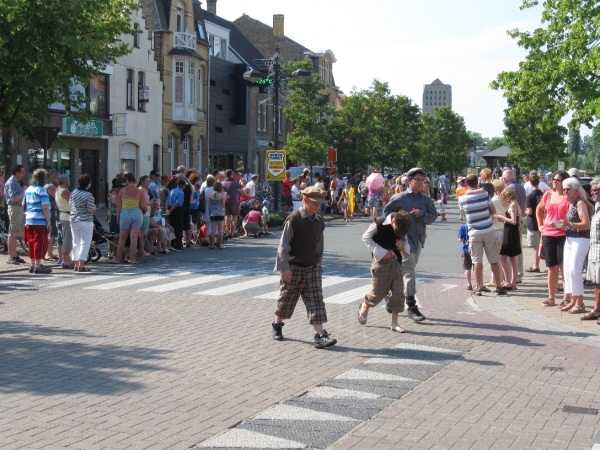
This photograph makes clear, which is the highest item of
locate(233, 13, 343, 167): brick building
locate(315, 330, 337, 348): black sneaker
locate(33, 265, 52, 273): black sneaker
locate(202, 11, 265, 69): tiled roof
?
locate(233, 13, 343, 167): brick building

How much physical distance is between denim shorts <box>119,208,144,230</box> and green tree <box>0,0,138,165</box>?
3.83m

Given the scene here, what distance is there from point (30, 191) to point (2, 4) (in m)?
4.72

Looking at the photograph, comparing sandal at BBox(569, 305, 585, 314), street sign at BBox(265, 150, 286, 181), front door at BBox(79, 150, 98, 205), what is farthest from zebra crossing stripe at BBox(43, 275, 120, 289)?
A: front door at BBox(79, 150, 98, 205)

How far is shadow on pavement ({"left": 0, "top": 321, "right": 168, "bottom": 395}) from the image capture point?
6906 mm

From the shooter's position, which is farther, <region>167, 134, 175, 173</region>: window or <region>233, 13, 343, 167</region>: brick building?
<region>233, 13, 343, 167</region>: brick building

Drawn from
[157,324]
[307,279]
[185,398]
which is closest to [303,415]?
[185,398]

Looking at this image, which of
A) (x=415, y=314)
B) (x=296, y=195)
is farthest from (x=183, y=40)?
(x=415, y=314)

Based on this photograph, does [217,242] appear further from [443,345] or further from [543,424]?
[543,424]

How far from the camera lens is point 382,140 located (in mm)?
55719

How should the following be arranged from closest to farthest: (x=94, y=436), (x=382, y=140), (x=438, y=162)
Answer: (x=94, y=436), (x=382, y=140), (x=438, y=162)

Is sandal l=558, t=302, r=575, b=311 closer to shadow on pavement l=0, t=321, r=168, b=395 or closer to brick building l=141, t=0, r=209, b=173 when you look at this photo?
shadow on pavement l=0, t=321, r=168, b=395

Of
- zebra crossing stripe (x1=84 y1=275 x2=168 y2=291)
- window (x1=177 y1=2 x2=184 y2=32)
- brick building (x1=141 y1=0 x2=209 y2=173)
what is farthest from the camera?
window (x1=177 y1=2 x2=184 y2=32)

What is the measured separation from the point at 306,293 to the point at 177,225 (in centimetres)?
1098

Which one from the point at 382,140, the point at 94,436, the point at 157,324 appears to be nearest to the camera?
the point at 94,436
